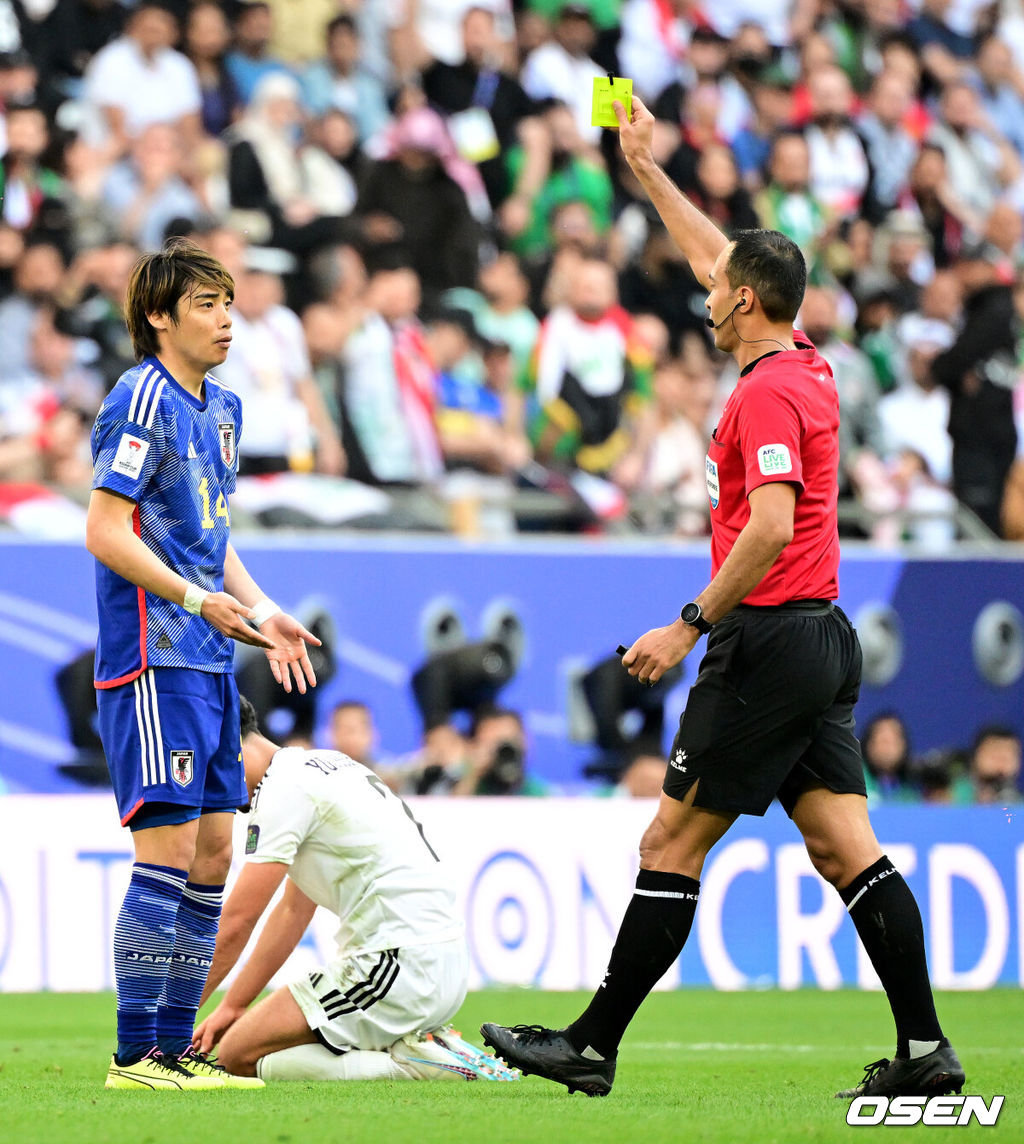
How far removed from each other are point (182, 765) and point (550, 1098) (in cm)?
134

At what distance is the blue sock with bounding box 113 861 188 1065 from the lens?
5188 millimetres

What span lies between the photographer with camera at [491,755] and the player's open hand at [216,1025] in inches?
206

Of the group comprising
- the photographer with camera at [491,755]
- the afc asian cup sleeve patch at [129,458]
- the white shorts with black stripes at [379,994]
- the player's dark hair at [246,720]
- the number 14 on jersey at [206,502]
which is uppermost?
the afc asian cup sleeve patch at [129,458]

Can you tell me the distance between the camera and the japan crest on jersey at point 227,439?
18.4ft

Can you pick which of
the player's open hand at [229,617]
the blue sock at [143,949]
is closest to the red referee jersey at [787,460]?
the player's open hand at [229,617]

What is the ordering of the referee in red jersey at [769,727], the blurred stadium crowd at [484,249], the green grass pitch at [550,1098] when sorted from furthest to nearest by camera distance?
the blurred stadium crowd at [484,249] → the referee in red jersey at [769,727] → the green grass pitch at [550,1098]

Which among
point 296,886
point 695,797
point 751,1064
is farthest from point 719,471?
point 751,1064

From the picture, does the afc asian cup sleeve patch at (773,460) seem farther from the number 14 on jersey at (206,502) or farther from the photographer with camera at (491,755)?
the photographer with camera at (491,755)

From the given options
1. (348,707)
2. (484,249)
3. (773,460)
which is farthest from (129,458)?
(484,249)

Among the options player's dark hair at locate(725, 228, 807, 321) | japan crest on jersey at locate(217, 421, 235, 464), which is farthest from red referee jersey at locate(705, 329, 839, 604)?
japan crest on jersey at locate(217, 421, 235, 464)

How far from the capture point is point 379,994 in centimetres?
572

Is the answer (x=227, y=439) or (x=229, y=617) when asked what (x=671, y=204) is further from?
(x=229, y=617)

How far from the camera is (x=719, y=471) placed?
5.25 meters

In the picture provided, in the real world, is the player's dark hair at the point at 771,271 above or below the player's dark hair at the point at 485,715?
above
